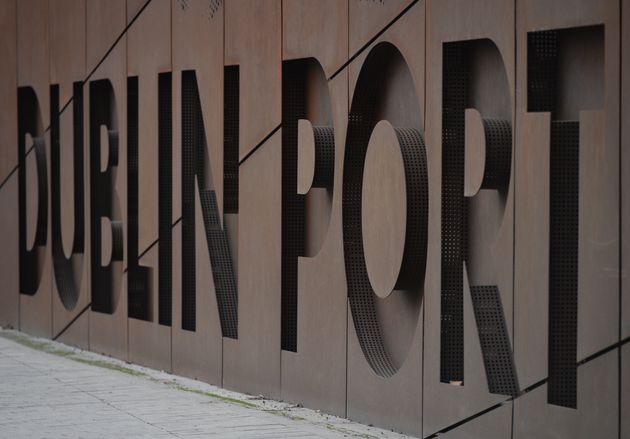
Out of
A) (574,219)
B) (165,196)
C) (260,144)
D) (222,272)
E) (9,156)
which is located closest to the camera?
(574,219)

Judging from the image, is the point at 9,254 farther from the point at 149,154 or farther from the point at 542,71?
the point at 542,71

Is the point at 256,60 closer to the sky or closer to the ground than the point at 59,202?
closer to the sky

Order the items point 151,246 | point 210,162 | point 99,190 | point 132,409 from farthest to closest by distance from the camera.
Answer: point 99,190 → point 151,246 → point 210,162 → point 132,409

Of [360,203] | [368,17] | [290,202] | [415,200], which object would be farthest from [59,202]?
[415,200]

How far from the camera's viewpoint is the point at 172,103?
41.2 ft

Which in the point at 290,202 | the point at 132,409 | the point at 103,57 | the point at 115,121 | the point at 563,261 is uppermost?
the point at 103,57

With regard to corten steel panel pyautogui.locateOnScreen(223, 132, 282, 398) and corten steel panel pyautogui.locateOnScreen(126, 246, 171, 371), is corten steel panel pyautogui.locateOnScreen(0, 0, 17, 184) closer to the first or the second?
corten steel panel pyautogui.locateOnScreen(126, 246, 171, 371)

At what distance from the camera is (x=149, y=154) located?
43.0 feet

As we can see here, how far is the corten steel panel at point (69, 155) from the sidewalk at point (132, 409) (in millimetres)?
1650

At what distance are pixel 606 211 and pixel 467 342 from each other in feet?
5.29

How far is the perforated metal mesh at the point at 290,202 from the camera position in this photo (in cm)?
1063

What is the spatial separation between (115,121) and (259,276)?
4112mm

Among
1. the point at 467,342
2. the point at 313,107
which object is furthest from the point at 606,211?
the point at 313,107

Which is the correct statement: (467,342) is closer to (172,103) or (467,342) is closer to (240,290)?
(240,290)
